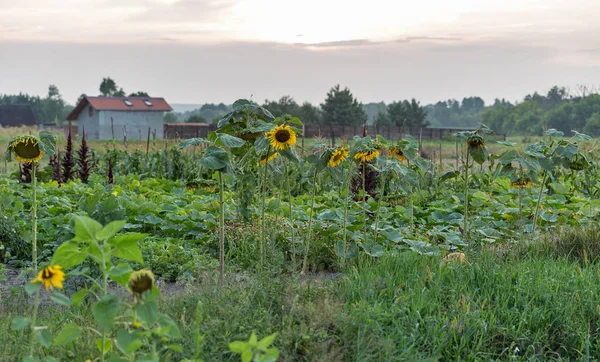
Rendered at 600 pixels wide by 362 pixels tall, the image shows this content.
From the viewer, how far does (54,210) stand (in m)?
6.20

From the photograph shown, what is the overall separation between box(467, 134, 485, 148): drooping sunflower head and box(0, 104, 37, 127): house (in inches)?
2869

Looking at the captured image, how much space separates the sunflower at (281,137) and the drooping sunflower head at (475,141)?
1.57m

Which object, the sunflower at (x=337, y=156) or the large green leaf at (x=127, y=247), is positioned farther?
the sunflower at (x=337, y=156)

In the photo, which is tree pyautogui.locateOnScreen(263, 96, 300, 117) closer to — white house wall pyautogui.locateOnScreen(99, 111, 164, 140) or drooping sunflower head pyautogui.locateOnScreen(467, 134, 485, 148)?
white house wall pyautogui.locateOnScreen(99, 111, 164, 140)

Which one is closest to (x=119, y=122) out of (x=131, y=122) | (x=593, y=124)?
(x=131, y=122)

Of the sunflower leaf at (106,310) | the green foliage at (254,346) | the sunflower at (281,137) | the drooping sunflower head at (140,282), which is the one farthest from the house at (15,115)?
the green foliage at (254,346)

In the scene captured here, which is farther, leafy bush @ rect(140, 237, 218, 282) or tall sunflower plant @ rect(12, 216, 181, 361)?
leafy bush @ rect(140, 237, 218, 282)

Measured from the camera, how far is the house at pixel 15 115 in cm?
7100

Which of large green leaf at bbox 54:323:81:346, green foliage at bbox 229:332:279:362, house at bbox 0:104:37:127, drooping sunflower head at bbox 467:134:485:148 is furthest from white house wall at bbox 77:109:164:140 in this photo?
green foliage at bbox 229:332:279:362

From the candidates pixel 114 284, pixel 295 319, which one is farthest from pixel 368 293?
pixel 114 284

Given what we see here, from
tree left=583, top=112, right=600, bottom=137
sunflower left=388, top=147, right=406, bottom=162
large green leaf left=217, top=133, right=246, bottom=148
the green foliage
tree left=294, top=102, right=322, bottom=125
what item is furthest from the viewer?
tree left=294, top=102, right=322, bottom=125

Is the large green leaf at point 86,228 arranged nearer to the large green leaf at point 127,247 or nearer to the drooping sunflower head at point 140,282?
the large green leaf at point 127,247

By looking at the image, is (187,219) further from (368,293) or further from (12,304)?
(368,293)

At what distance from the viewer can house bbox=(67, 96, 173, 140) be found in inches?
1935
